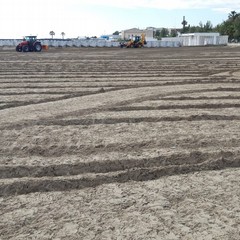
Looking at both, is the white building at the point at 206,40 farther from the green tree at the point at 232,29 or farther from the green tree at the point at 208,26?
the green tree at the point at 208,26

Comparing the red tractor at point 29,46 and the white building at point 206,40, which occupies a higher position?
the red tractor at point 29,46

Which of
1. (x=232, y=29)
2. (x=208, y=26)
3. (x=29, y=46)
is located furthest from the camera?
(x=208, y=26)

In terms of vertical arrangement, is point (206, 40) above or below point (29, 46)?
below

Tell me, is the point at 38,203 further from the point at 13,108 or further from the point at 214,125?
the point at 13,108

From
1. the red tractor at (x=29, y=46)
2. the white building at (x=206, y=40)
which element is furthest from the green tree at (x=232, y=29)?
the red tractor at (x=29, y=46)

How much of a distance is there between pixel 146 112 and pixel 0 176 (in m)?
4.66

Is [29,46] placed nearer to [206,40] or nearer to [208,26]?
[206,40]

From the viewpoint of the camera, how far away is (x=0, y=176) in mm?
5402

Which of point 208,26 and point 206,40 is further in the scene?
point 208,26

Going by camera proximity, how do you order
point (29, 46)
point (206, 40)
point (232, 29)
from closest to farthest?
point (29, 46), point (206, 40), point (232, 29)

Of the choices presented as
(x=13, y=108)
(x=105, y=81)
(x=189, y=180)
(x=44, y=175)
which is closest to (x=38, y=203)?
(x=44, y=175)

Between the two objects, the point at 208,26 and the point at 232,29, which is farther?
the point at 208,26

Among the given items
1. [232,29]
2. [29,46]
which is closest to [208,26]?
[232,29]

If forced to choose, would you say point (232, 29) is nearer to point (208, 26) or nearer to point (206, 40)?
point (206, 40)
